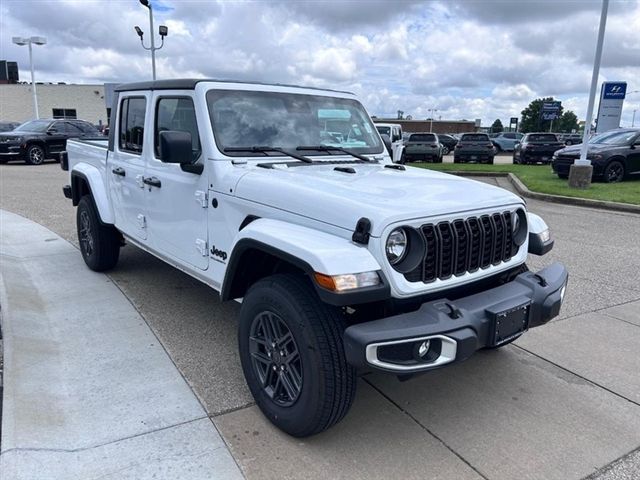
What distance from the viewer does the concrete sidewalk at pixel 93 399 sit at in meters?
2.63

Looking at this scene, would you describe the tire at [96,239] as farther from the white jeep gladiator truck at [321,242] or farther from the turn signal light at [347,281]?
the turn signal light at [347,281]

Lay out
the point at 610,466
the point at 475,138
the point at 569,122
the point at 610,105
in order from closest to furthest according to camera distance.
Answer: the point at 610,466, the point at 475,138, the point at 610,105, the point at 569,122

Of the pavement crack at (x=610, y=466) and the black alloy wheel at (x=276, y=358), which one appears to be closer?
the pavement crack at (x=610, y=466)

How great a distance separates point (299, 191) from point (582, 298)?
3.71 metres

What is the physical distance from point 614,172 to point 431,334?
1396 cm

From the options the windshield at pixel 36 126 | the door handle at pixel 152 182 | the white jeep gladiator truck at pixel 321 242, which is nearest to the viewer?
the white jeep gladiator truck at pixel 321 242

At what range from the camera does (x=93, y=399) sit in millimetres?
3223

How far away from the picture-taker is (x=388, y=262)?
254cm

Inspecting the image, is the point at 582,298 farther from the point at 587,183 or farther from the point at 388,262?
the point at 587,183

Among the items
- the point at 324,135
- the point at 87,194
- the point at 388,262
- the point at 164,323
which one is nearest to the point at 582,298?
the point at 324,135

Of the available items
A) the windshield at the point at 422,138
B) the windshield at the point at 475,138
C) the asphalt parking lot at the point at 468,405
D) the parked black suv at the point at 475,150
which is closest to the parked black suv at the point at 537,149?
the parked black suv at the point at 475,150

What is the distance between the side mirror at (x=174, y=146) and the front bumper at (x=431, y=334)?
1.69m

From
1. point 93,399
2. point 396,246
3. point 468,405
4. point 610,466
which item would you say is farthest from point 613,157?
point 93,399

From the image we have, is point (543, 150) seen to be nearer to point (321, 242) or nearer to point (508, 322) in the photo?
point (508, 322)
